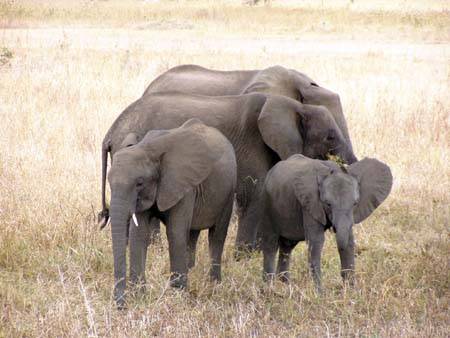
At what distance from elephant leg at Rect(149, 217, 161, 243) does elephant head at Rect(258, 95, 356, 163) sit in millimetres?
1190

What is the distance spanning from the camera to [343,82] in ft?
47.7

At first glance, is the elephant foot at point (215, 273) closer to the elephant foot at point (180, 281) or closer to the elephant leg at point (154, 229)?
the elephant foot at point (180, 281)

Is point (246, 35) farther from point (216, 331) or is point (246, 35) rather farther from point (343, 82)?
point (216, 331)

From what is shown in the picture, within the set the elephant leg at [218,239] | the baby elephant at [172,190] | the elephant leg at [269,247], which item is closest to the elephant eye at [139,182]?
the baby elephant at [172,190]

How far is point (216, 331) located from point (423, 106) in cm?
785

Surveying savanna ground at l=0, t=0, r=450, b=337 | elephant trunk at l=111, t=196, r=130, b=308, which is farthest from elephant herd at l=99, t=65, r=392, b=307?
savanna ground at l=0, t=0, r=450, b=337

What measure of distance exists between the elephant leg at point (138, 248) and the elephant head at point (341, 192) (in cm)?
113

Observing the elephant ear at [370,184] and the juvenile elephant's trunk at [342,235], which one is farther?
the elephant ear at [370,184]

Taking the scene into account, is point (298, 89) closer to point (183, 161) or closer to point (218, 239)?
point (218, 239)

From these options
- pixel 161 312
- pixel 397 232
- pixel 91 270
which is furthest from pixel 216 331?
pixel 397 232

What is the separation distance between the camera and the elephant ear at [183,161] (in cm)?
575

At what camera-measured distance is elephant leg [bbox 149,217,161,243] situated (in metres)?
7.27

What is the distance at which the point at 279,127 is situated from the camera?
726 centimetres

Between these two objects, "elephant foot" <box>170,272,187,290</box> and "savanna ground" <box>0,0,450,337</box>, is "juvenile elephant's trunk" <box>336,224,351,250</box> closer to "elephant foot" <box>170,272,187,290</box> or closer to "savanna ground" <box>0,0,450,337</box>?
"savanna ground" <box>0,0,450,337</box>
